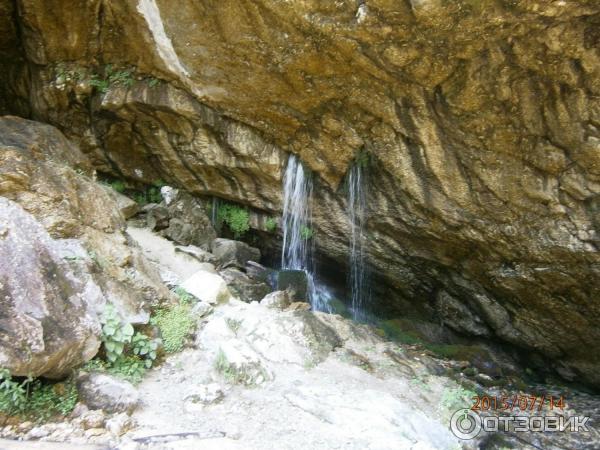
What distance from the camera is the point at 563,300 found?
7.61m

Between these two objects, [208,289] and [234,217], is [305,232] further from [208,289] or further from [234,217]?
[208,289]

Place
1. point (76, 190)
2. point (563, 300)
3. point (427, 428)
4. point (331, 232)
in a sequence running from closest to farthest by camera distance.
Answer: point (427, 428)
point (76, 190)
point (563, 300)
point (331, 232)

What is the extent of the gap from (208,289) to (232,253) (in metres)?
2.99

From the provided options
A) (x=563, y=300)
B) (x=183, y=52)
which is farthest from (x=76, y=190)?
(x=563, y=300)

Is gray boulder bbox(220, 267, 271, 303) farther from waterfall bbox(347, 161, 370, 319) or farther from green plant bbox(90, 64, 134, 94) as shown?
green plant bbox(90, 64, 134, 94)

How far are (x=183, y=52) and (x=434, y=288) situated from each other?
6.12m

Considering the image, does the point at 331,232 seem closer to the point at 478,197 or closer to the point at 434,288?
the point at 434,288

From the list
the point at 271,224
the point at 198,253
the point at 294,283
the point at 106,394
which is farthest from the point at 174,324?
the point at 271,224

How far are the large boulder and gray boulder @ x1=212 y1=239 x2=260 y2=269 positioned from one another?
430 centimetres

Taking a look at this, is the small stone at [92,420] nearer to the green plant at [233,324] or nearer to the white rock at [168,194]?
→ the green plant at [233,324]

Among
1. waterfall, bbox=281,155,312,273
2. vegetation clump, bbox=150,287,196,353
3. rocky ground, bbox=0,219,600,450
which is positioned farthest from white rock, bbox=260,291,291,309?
waterfall, bbox=281,155,312,273

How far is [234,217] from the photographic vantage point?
30.9ft

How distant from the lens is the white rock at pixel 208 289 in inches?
224

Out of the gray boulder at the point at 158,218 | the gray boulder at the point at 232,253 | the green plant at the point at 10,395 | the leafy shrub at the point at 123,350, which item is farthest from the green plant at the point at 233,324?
the gray boulder at the point at 158,218
